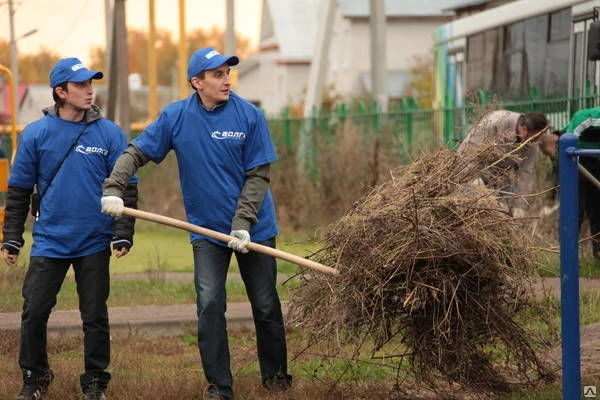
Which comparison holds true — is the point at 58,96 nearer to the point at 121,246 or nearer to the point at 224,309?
the point at 121,246

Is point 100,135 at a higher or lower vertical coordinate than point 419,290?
higher

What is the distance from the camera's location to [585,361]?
26.4 feet

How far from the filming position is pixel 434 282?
6.77m

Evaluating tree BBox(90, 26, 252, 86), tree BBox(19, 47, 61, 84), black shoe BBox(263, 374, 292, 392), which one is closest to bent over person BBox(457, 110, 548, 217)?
black shoe BBox(263, 374, 292, 392)

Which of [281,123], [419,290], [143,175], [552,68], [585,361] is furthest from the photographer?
[143,175]

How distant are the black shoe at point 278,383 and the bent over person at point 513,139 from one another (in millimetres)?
1532

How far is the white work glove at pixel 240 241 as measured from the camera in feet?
23.1

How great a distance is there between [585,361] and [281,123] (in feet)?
49.0

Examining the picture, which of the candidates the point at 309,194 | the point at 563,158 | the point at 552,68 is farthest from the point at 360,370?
the point at 309,194

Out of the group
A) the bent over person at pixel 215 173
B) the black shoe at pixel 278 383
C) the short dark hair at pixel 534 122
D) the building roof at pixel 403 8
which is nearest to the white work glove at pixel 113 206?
the bent over person at pixel 215 173

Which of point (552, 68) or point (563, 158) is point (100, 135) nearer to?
point (563, 158)

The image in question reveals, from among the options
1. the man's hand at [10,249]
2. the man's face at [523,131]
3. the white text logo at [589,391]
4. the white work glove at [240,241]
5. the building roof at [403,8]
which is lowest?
the white text logo at [589,391]

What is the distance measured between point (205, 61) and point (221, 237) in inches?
39.7

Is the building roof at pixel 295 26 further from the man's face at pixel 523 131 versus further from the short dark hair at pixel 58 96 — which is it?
the short dark hair at pixel 58 96
